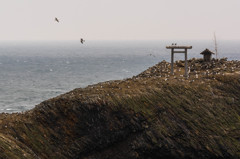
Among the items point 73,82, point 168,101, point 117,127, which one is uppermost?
point 168,101

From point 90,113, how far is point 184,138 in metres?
9.72

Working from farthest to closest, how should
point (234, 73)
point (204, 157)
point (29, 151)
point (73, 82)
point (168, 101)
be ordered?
point (73, 82), point (234, 73), point (168, 101), point (204, 157), point (29, 151)

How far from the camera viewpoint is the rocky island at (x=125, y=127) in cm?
2986

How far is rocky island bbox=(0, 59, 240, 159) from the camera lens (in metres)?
29.9

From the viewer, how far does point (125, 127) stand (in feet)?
100

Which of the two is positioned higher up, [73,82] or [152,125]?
[152,125]

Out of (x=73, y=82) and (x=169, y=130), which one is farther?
(x=73, y=82)

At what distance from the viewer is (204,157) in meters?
30.1

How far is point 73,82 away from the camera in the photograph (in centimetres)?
10169

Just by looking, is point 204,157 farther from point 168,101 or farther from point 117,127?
point 117,127

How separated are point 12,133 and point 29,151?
9.24 feet

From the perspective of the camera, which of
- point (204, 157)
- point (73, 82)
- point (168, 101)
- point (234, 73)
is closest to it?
point (204, 157)

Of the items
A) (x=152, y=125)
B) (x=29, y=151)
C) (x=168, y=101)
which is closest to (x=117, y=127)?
(x=152, y=125)

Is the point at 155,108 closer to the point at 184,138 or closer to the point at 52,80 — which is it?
the point at 184,138
